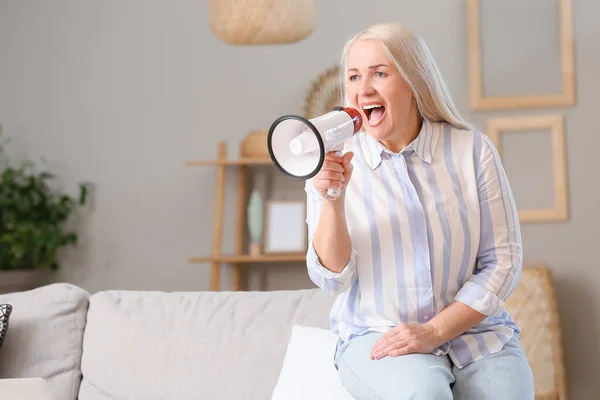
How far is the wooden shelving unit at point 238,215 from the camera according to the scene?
3.36 m

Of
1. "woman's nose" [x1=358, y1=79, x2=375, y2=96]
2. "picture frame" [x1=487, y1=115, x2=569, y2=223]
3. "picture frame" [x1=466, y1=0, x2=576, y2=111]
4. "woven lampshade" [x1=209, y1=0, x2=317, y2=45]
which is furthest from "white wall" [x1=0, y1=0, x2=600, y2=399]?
"woman's nose" [x1=358, y1=79, x2=375, y2=96]

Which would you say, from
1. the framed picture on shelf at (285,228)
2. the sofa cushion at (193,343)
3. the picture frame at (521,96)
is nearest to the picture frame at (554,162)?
the picture frame at (521,96)

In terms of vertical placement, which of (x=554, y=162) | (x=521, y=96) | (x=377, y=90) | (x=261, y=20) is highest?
(x=261, y=20)

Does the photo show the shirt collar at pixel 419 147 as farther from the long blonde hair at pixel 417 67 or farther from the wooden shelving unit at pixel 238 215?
the wooden shelving unit at pixel 238 215

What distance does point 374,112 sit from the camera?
1.47 m

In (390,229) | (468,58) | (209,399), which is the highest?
(468,58)

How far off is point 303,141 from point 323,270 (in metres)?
0.29

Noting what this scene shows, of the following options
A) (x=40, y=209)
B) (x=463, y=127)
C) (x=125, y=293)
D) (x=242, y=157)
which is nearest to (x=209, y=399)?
(x=125, y=293)

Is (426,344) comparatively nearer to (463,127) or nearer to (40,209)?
(463,127)

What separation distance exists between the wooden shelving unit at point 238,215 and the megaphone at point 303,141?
2.09m

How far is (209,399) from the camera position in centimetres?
195

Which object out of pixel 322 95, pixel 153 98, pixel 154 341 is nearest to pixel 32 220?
pixel 153 98

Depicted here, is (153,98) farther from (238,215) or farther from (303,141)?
(303,141)

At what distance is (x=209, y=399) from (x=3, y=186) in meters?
2.05
